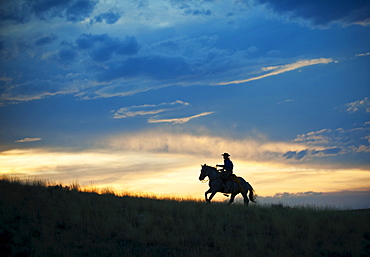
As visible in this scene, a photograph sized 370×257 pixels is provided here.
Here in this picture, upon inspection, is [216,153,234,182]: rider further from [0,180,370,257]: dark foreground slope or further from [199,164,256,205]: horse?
[0,180,370,257]: dark foreground slope

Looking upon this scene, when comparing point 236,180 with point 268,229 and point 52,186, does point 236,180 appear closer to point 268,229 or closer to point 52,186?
point 268,229

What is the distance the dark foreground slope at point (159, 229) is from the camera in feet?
44.9

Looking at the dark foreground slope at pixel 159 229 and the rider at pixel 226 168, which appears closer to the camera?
the dark foreground slope at pixel 159 229

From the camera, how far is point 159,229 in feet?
54.4

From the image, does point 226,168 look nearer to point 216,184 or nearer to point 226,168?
point 226,168

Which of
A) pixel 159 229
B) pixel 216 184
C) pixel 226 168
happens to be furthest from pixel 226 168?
pixel 159 229

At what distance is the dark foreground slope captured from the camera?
1370 centimetres

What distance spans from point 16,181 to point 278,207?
56.0ft

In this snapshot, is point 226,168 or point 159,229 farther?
point 226,168

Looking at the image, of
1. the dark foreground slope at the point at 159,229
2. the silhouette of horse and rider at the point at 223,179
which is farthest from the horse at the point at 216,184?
the dark foreground slope at the point at 159,229

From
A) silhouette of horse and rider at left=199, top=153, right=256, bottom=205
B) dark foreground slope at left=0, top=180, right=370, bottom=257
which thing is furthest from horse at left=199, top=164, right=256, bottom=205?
dark foreground slope at left=0, top=180, right=370, bottom=257

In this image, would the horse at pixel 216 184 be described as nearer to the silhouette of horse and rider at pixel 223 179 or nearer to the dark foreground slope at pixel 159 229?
the silhouette of horse and rider at pixel 223 179

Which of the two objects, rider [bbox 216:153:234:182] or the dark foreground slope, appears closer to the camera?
the dark foreground slope

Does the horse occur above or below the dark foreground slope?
above
